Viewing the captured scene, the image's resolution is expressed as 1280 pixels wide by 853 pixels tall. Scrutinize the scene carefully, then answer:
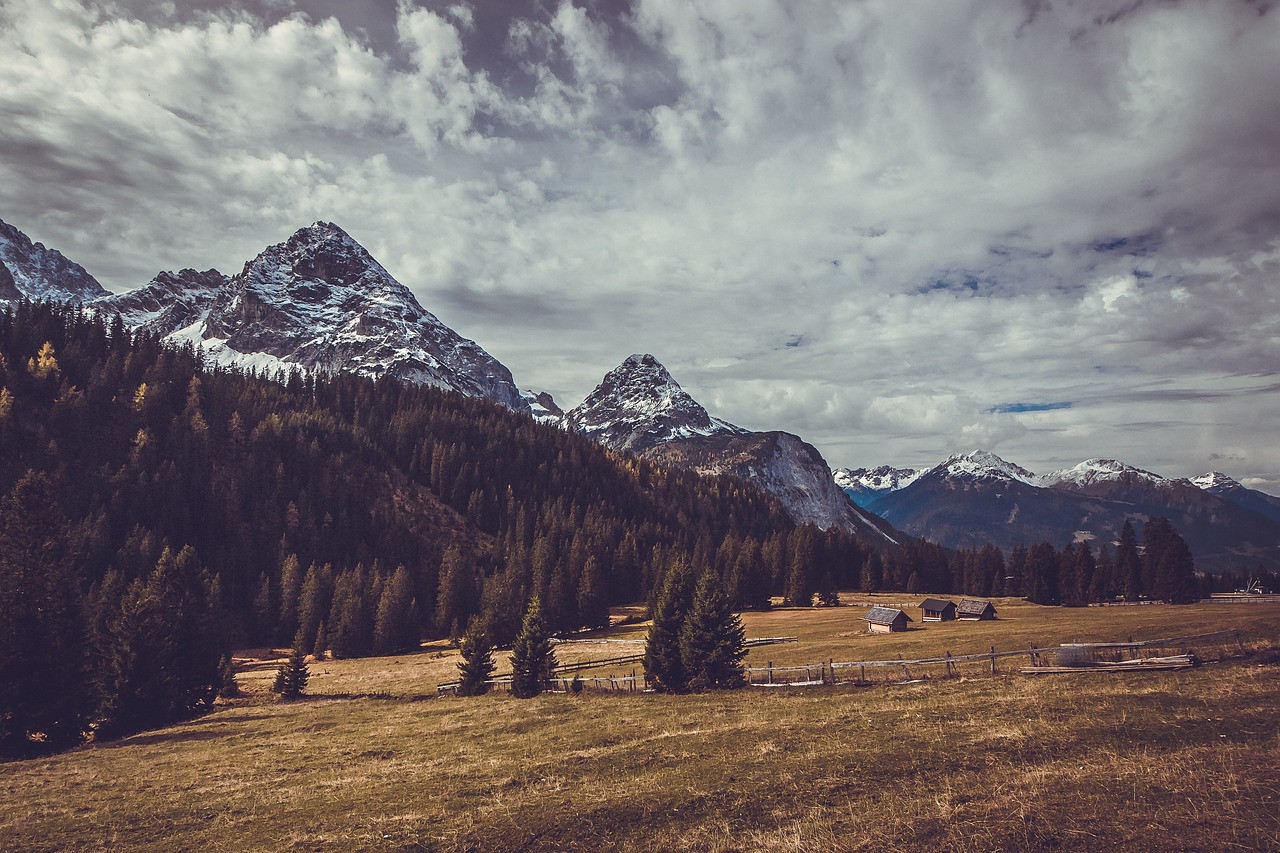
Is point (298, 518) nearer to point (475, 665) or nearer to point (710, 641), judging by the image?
point (475, 665)

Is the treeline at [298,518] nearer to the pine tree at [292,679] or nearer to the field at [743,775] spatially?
the pine tree at [292,679]

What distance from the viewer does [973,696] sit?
28.5 m

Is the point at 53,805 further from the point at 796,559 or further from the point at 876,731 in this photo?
the point at 796,559

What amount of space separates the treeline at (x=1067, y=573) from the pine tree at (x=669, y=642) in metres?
91.1

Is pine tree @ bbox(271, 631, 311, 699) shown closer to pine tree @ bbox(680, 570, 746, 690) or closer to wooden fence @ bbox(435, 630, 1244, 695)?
wooden fence @ bbox(435, 630, 1244, 695)

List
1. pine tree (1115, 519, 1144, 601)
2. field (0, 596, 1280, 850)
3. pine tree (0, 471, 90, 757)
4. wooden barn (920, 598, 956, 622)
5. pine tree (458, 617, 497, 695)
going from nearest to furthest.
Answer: field (0, 596, 1280, 850), pine tree (0, 471, 90, 757), pine tree (458, 617, 497, 695), wooden barn (920, 598, 956, 622), pine tree (1115, 519, 1144, 601)

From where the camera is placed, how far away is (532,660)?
47.4 meters

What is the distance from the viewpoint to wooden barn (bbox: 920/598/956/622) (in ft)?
281

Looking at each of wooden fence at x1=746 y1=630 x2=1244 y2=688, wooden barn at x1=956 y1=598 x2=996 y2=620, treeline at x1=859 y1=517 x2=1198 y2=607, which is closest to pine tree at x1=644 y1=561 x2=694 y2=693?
wooden fence at x1=746 y1=630 x2=1244 y2=688

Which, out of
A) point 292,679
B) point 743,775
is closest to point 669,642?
point 743,775

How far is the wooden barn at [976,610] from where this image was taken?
272 ft

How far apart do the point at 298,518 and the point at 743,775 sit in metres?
156

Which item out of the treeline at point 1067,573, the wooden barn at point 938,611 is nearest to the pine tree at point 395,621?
the wooden barn at point 938,611

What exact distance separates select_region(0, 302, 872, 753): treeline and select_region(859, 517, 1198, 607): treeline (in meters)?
15.8
